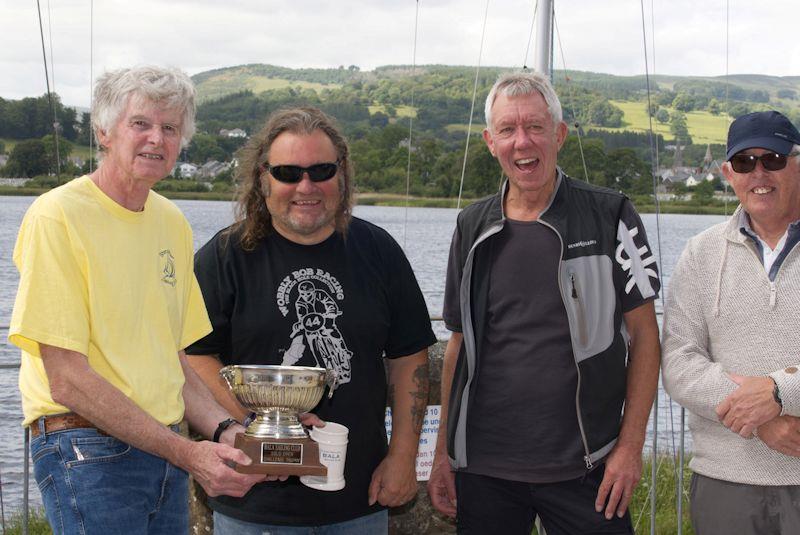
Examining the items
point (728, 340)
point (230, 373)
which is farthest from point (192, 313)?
point (728, 340)

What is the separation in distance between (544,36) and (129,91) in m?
4.74

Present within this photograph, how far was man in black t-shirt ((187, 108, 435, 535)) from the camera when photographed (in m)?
3.19

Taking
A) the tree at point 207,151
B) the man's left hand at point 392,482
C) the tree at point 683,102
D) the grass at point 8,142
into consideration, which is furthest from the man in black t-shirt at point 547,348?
the tree at point 683,102

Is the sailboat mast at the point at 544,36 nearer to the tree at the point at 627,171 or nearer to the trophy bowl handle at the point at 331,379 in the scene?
the tree at the point at 627,171

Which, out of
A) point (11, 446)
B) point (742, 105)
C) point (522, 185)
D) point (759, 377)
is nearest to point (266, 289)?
point (522, 185)

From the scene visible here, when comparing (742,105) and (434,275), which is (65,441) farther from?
(434,275)

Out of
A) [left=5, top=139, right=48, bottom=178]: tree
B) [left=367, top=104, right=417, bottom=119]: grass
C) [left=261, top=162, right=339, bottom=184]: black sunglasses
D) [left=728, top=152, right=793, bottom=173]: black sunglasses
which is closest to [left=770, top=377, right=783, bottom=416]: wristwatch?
[left=728, top=152, right=793, bottom=173]: black sunglasses

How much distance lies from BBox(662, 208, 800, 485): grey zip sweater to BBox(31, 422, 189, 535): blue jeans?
1.84 m

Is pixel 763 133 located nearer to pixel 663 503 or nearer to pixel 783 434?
pixel 783 434

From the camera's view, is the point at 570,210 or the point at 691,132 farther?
the point at 691,132

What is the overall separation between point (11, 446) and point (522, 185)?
277 inches

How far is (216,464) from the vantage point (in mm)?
2801

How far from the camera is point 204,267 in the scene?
328 centimetres

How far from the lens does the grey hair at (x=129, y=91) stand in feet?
9.10
